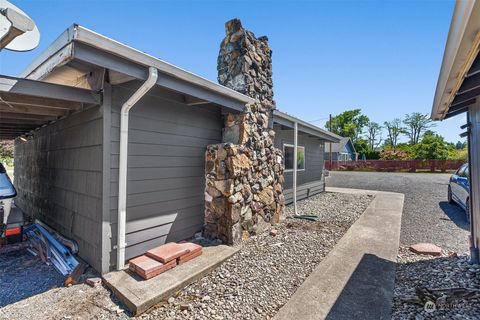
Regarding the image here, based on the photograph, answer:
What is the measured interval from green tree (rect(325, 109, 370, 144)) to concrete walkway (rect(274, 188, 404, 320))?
44.5 metres

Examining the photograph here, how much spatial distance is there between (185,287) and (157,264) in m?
0.48

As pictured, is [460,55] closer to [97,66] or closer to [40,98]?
[97,66]

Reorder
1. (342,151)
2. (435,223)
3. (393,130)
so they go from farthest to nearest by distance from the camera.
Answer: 1. (393,130)
2. (342,151)
3. (435,223)

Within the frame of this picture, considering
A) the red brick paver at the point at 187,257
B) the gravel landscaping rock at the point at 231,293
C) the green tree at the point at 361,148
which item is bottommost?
the gravel landscaping rock at the point at 231,293

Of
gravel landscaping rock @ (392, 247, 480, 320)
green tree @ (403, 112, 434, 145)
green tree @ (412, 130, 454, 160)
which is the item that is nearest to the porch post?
gravel landscaping rock @ (392, 247, 480, 320)

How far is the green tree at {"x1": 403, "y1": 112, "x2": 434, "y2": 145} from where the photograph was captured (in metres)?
43.9

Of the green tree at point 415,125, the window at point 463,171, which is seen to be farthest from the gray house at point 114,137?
the green tree at point 415,125

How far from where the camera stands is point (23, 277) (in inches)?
120

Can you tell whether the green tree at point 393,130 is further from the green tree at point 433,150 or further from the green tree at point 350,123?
the green tree at point 433,150

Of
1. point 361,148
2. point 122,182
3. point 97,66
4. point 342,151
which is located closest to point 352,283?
point 122,182

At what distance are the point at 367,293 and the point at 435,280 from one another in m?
1.00

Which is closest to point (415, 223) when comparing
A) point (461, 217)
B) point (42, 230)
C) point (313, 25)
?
point (461, 217)

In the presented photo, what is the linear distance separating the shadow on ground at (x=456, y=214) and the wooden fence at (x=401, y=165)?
57.6ft

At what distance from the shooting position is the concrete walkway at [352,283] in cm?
237
